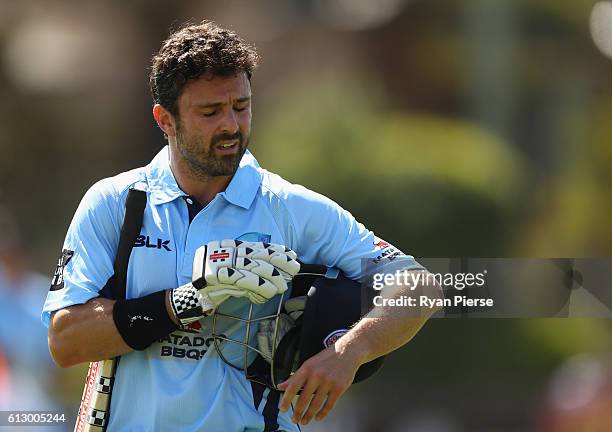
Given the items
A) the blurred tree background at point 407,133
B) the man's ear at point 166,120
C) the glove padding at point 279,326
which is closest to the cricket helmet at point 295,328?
the glove padding at point 279,326

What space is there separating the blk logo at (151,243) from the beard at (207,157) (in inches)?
11.8

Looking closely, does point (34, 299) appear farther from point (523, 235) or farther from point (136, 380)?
point (523, 235)

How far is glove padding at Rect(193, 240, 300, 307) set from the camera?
12.2 ft

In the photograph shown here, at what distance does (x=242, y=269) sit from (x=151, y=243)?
1.47ft

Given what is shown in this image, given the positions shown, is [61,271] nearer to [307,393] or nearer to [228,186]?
[228,186]

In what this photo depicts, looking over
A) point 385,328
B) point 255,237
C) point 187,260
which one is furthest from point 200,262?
point 385,328

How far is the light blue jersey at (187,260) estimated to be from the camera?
3930mm

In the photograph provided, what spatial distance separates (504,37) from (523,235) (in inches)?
154

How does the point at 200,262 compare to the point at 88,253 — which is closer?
the point at 200,262

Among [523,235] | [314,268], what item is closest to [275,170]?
[523,235]

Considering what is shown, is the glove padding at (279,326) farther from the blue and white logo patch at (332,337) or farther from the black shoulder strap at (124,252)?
the black shoulder strap at (124,252)

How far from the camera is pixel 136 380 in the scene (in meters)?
3.98

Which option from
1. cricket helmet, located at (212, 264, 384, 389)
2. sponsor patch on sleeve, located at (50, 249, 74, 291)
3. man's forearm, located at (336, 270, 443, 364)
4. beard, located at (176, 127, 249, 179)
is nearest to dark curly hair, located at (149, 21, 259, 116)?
beard, located at (176, 127, 249, 179)

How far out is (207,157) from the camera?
13.6 feet
